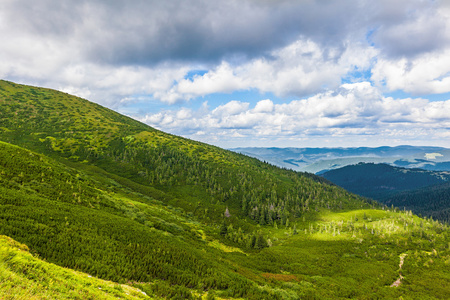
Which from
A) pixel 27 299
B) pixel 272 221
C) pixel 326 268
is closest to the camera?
pixel 27 299

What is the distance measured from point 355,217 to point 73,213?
238 metres

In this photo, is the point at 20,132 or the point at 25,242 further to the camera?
the point at 20,132

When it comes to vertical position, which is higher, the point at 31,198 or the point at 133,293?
the point at 31,198

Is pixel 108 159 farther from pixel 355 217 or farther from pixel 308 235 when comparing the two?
pixel 355 217

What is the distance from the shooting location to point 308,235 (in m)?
147

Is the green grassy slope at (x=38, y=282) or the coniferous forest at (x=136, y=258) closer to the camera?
the green grassy slope at (x=38, y=282)

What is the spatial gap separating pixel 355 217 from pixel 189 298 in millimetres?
232047

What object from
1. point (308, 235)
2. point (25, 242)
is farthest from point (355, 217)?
point (25, 242)

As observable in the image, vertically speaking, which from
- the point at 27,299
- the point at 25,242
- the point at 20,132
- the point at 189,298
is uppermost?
the point at 20,132

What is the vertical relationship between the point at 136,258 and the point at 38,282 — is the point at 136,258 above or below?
below

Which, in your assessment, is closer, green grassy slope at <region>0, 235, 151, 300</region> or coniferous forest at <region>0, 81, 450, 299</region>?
Answer: green grassy slope at <region>0, 235, 151, 300</region>

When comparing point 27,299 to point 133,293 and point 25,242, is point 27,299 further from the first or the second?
point 25,242

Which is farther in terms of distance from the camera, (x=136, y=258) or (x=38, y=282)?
(x=136, y=258)

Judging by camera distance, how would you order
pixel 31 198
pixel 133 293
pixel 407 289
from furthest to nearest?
pixel 407 289, pixel 31 198, pixel 133 293
